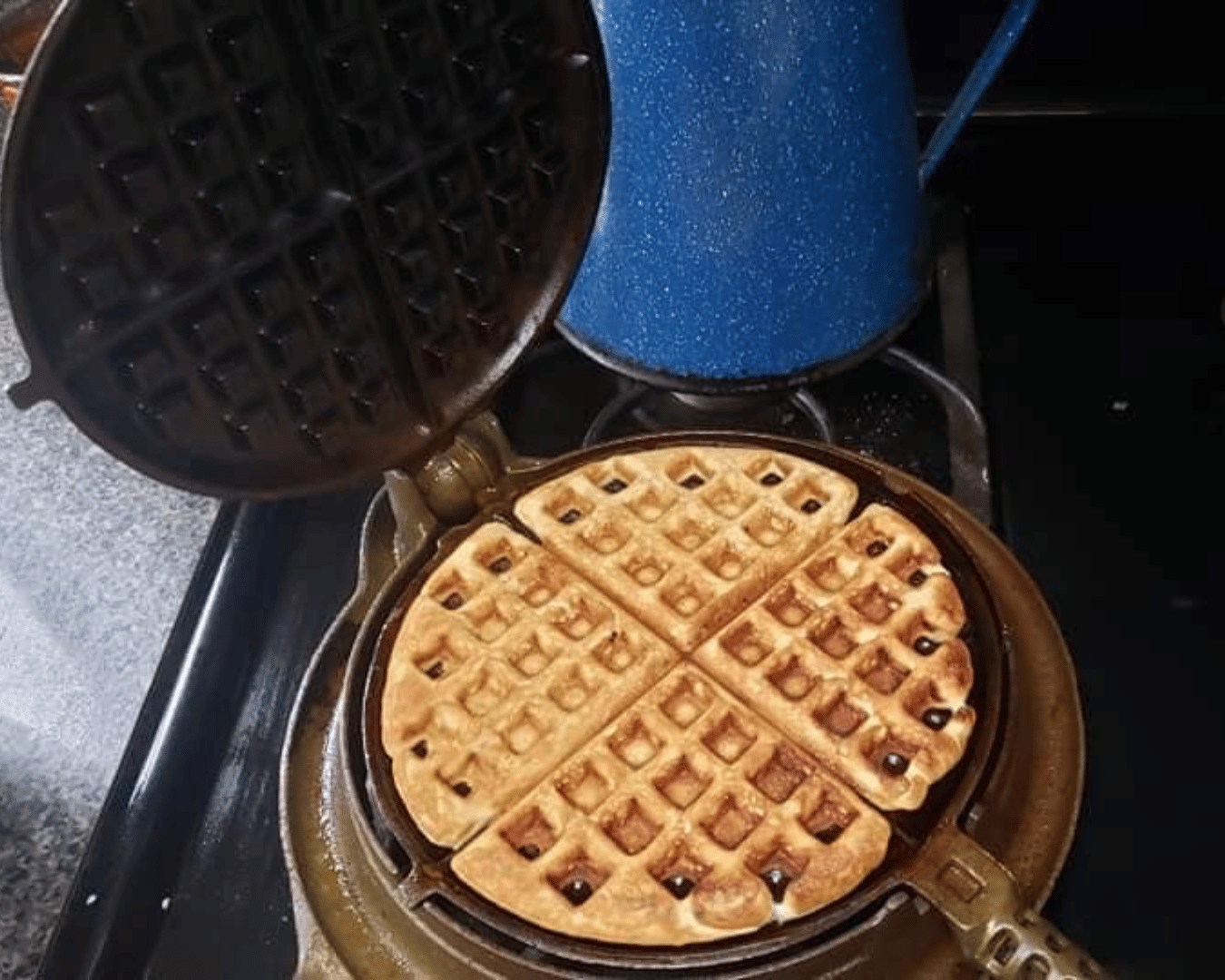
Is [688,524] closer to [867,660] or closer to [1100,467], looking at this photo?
[867,660]

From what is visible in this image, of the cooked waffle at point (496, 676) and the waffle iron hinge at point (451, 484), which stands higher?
the waffle iron hinge at point (451, 484)

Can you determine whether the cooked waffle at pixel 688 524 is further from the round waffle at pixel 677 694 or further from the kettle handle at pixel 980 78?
the kettle handle at pixel 980 78

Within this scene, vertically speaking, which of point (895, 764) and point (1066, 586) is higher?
point (895, 764)

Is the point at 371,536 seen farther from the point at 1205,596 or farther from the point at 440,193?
the point at 1205,596

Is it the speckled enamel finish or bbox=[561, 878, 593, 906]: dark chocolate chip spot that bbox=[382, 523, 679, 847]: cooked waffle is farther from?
the speckled enamel finish

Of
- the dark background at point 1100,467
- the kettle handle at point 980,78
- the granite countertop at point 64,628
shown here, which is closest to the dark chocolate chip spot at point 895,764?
the dark background at point 1100,467

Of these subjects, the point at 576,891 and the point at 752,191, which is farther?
the point at 752,191

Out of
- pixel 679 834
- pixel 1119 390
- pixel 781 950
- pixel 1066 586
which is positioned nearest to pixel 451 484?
pixel 679 834
